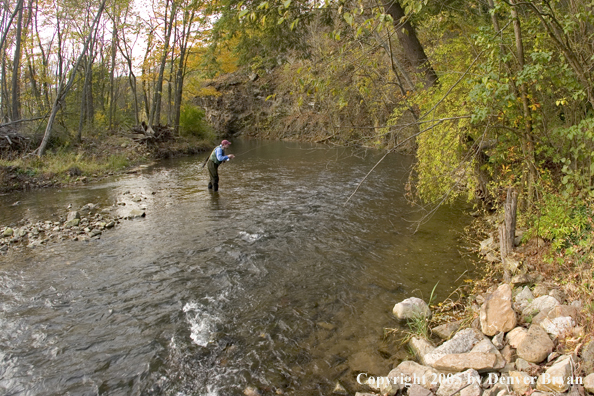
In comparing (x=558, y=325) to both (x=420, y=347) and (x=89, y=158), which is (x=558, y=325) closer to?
(x=420, y=347)

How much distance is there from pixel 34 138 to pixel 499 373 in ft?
64.3

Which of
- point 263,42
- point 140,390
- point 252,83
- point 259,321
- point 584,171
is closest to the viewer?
point 140,390

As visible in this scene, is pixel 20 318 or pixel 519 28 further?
pixel 519 28

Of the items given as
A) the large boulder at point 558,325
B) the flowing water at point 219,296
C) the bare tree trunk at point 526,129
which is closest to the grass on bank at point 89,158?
the flowing water at point 219,296

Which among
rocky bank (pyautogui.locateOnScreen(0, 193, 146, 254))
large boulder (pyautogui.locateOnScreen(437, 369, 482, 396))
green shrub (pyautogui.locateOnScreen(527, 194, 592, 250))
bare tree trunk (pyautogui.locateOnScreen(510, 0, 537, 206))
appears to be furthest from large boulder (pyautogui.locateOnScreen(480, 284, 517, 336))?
rocky bank (pyautogui.locateOnScreen(0, 193, 146, 254))

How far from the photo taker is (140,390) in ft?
12.0

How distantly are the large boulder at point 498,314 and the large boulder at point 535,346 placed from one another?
39 centimetres

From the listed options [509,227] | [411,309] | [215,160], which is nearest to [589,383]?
[411,309]

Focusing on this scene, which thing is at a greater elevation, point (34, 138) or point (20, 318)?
point (34, 138)

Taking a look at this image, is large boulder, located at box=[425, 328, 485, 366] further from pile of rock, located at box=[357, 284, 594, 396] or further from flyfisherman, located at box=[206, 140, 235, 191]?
flyfisherman, located at box=[206, 140, 235, 191]

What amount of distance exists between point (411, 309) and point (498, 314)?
111 cm

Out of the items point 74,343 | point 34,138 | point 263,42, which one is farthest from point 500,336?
point 34,138

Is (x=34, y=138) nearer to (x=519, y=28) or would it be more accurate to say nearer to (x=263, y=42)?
(x=263, y=42)

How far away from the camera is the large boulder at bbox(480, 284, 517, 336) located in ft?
12.8
